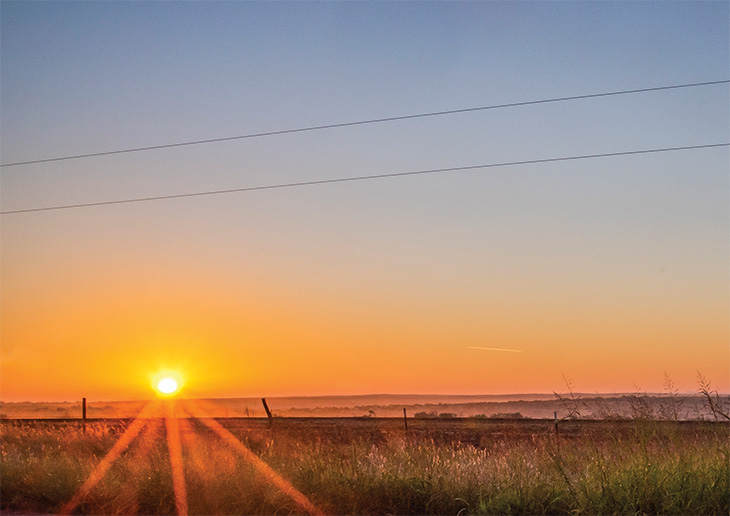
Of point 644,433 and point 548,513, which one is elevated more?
point 644,433

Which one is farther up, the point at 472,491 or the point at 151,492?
the point at 151,492

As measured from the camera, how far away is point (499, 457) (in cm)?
1293

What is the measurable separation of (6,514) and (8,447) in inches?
356

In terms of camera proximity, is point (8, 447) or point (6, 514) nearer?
point (6, 514)

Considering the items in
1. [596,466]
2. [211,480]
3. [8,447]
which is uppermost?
[8,447]

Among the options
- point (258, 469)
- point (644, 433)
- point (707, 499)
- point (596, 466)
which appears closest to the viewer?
point (707, 499)

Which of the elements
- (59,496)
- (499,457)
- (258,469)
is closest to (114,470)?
(59,496)

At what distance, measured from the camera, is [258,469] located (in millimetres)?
12211

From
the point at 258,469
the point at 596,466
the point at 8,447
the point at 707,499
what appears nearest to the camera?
the point at 707,499

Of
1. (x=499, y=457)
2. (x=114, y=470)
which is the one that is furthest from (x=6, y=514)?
(x=499, y=457)

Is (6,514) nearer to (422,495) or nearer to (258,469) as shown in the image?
(258,469)

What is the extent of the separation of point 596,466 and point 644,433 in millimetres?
1210

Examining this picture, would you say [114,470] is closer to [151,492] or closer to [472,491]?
[151,492]

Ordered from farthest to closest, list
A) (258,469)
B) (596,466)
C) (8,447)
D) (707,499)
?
1. (8,447)
2. (258,469)
3. (596,466)
4. (707,499)
